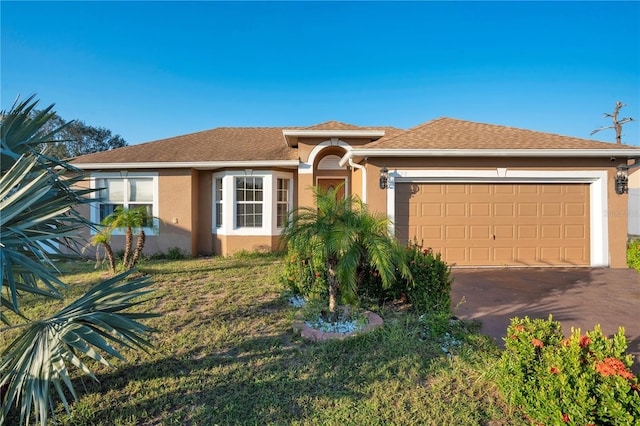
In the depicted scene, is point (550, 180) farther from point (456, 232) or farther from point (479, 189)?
point (456, 232)

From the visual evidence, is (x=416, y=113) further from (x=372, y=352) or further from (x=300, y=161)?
(x=372, y=352)

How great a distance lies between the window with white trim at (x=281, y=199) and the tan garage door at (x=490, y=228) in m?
4.57

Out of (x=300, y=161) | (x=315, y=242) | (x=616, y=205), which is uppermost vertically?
(x=300, y=161)

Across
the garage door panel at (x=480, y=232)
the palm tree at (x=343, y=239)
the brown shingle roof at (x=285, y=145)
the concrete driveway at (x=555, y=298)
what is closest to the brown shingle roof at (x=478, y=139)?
the brown shingle roof at (x=285, y=145)

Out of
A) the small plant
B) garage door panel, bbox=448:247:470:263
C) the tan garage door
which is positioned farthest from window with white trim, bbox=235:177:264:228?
garage door panel, bbox=448:247:470:263

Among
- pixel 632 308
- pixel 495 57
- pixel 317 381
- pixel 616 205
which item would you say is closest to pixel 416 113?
pixel 495 57

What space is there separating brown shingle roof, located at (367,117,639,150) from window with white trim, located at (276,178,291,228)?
4.08m

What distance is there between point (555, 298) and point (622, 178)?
4775 mm

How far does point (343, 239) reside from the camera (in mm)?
3969

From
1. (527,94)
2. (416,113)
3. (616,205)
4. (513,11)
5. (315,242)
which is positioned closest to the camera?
(315,242)

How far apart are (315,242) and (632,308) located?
18.5ft

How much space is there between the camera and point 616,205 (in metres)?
7.85

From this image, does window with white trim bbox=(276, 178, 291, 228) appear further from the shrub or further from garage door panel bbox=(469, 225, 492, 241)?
garage door panel bbox=(469, 225, 492, 241)

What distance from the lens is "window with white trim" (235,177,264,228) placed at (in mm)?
10680
